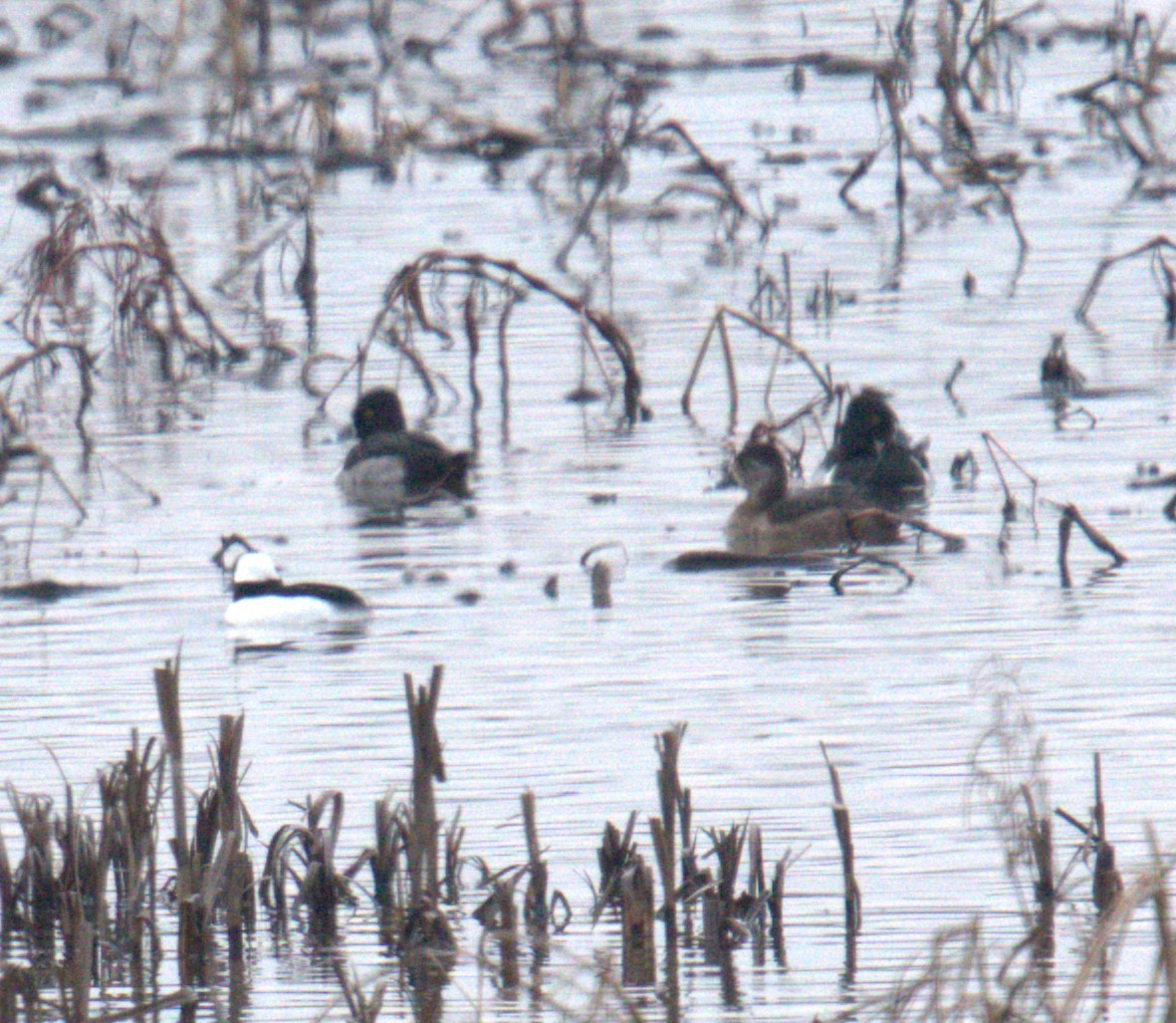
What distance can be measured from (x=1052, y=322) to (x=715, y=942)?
12267 millimetres

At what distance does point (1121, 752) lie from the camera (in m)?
8.70

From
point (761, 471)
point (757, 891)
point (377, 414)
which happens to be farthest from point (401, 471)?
point (757, 891)

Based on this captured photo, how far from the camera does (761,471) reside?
13617 mm

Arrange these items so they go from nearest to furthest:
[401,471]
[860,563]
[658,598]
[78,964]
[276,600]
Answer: [78,964], [276,600], [658,598], [860,563], [401,471]

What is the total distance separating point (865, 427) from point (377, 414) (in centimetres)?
270

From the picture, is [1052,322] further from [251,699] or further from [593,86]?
[593,86]

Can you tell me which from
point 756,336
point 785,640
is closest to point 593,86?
point 756,336

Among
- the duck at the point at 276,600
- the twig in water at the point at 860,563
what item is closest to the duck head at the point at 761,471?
the twig in water at the point at 860,563

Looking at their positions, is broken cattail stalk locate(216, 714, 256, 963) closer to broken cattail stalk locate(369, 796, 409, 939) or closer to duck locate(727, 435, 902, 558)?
broken cattail stalk locate(369, 796, 409, 939)

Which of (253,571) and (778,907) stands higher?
(253,571)

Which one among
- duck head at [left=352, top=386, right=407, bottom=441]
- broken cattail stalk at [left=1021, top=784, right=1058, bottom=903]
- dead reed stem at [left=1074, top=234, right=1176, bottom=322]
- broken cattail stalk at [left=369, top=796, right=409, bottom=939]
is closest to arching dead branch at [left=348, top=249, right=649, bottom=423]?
duck head at [left=352, top=386, right=407, bottom=441]

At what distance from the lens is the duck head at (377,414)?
15945 mm

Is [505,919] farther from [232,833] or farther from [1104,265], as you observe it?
[1104,265]

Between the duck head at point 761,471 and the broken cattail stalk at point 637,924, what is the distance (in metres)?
6.50
